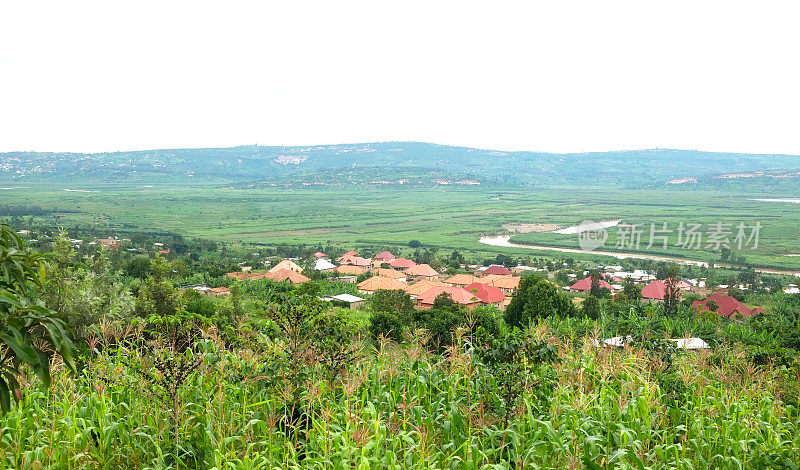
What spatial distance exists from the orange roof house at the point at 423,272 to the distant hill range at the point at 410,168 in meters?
104

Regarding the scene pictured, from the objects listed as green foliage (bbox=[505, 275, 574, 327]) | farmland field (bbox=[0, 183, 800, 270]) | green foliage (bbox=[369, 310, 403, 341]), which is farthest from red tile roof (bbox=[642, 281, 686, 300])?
farmland field (bbox=[0, 183, 800, 270])

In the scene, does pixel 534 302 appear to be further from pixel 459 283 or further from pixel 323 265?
pixel 323 265

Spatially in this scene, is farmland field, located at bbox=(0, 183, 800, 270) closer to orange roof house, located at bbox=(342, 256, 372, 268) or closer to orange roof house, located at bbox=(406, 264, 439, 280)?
orange roof house, located at bbox=(342, 256, 372, 268)

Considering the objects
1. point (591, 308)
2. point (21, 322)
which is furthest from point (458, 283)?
point (21, 322)

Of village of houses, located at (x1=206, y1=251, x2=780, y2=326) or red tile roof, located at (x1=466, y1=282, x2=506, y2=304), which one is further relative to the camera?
red tile roof, located at (x1=466, y1=282, x2=506, y2=304)

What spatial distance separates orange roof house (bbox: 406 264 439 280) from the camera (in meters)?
41.9

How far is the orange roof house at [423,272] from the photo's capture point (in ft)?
138

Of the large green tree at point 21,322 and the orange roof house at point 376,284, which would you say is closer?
the large green tree at point 21,322

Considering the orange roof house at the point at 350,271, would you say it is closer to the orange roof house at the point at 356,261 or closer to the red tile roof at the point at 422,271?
the red tile roof at the point at 422,271

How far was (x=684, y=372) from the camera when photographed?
201 inches

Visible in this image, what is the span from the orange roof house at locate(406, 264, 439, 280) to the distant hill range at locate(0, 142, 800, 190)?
342 feet

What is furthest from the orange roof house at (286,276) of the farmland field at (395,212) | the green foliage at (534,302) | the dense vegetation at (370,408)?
the dense vegetation at (370,408)

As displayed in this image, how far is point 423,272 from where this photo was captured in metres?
42.6

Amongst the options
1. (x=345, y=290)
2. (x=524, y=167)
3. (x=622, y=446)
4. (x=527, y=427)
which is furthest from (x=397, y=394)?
(x=524, y=167)
